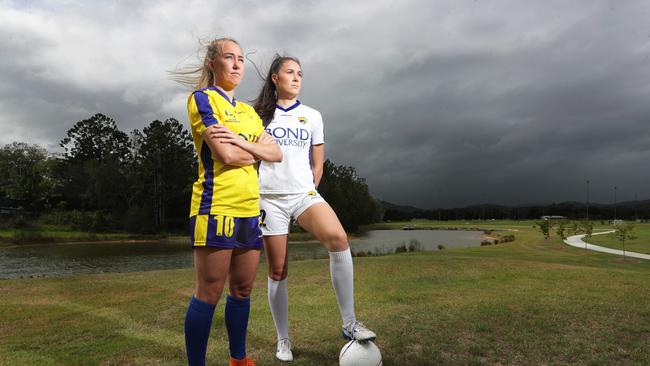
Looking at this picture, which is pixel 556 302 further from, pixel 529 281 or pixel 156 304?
Result: pixel 156 304

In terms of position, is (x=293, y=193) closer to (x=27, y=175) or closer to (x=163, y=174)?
(x=163, y=174)

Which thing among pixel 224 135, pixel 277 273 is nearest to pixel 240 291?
pixel 277 273

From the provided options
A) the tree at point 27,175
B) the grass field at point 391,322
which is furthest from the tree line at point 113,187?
the grass field at point 391,322

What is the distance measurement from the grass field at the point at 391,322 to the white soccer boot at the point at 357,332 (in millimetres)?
617

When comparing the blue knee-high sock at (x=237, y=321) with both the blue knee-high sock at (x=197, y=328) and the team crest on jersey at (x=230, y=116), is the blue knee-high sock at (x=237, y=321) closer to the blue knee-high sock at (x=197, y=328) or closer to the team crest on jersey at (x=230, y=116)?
the blue knee-high sock at (x=197, y=328)

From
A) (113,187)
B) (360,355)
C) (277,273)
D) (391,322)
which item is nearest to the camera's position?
(360,355)

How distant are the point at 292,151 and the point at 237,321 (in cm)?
157

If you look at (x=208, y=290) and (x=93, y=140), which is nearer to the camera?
(x=208, y=290)

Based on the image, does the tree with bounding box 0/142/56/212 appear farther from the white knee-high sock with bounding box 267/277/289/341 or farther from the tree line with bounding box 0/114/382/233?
the white knee-high sock with bounding box 267/277/289/341

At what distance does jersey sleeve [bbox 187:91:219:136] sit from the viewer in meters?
3.00

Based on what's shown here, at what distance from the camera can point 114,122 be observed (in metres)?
74.9

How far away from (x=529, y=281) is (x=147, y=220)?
54225 millimetres

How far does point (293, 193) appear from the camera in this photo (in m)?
3.88

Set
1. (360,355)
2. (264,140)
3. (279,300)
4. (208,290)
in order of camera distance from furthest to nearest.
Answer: (279,300), (360,355), (264,140), (208,290)
